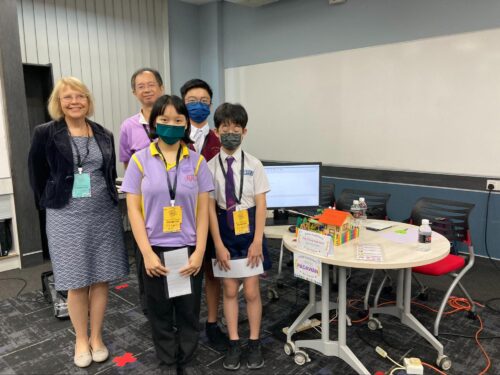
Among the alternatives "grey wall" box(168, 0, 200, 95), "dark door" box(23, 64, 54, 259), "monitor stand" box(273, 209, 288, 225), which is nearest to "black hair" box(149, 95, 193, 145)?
"monitor stand" box(273, 209, 288, 225)

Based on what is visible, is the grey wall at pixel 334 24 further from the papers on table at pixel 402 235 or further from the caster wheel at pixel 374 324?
the caster wheel at pixel 374 324

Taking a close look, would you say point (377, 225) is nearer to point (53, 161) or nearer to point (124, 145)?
point (124, 145)

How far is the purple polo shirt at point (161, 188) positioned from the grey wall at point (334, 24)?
9.52 ft

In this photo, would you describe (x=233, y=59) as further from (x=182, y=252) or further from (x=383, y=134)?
(x=182, y=252)

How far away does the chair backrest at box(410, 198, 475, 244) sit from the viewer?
258 cm

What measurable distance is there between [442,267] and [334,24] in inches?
115

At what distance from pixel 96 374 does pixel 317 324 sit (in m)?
1.32

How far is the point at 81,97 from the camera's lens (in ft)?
6.54

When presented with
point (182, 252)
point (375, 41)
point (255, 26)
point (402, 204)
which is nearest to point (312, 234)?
point (182, 252)

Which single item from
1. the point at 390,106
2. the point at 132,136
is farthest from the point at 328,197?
the point at 132,136

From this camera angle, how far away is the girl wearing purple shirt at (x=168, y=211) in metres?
1.79

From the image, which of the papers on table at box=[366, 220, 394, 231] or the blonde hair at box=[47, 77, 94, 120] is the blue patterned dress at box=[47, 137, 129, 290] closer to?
the blonde hair at box=[47, 77, 94, 120]

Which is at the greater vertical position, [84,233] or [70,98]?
[70,98]

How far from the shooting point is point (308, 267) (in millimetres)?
1966
